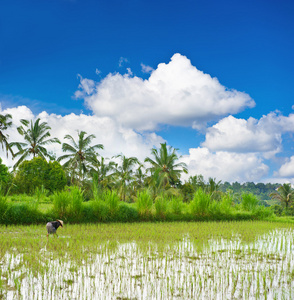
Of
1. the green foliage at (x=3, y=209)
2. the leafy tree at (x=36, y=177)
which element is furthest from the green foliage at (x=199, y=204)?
the leafy tree at (x=36, y=177)

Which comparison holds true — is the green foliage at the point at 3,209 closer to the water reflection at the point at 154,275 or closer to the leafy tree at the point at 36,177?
the water reflection at the point at 154,275

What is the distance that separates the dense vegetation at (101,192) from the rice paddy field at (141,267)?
2521 millimetres

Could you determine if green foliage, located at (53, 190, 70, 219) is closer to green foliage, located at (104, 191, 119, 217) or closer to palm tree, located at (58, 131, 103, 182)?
green foliage, located at (104, 191, 119, 217)

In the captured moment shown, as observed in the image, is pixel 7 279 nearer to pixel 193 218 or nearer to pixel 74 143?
pixel 193 218

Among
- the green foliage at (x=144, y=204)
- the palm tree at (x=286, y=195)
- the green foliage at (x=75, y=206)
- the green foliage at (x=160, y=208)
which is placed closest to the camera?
the green foliage at (x=75, y=206)

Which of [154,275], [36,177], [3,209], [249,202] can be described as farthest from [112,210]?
[36,177]

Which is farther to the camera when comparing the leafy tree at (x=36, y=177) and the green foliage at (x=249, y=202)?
the leafy tree at (x=36, y=177)

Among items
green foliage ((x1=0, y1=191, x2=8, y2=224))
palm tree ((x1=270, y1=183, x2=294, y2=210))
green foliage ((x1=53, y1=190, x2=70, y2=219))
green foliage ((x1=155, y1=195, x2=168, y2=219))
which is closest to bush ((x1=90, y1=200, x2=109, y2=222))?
green foliage ((x1=53, y1=190, x2=70, y2=219))

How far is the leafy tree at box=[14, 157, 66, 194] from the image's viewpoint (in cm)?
2327

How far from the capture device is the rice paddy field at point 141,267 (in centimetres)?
373

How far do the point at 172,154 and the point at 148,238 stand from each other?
1852 centimetres

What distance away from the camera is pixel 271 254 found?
19.9ft

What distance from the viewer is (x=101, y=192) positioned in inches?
532

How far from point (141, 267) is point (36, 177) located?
20112mm
